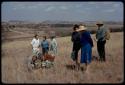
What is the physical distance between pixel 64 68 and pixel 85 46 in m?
0.82

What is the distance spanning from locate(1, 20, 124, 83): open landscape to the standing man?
0.13 metres

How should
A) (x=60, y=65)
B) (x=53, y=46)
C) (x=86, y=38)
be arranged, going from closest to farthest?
(x=86, y=38)
(x=60, y=65)
(x=53, y=46)

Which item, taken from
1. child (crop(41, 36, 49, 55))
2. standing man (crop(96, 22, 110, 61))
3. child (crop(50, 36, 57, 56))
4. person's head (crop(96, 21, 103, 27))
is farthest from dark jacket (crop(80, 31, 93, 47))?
child (crop(41, 36, 49, 55))

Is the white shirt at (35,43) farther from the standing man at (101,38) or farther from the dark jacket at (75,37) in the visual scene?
the standing man at (101,38)

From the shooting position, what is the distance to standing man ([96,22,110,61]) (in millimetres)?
11141

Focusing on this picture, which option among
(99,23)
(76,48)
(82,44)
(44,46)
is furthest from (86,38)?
(44,46)

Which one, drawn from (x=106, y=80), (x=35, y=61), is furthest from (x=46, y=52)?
(x=106, y=80)

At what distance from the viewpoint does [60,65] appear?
11.1m

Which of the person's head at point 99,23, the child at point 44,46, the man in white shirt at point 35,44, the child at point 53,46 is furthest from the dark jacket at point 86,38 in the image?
the man in white shirt at point 35,44

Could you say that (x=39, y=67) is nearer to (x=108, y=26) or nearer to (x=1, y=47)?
(x=1, y=47)

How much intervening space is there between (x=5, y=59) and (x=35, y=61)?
2.87 feet

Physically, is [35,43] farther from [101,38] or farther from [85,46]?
[101,38]

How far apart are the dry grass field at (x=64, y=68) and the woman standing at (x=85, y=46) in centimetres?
20

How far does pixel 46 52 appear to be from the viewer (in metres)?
11.3
